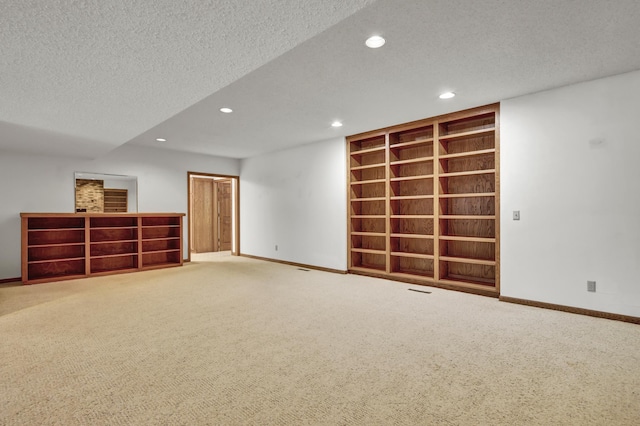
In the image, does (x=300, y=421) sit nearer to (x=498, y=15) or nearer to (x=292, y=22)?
(x=292, y=22)

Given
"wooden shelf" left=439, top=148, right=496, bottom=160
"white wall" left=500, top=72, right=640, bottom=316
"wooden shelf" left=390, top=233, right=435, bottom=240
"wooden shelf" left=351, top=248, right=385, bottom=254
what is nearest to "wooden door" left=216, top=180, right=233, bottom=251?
"wooden shelf" left=351, top=248, right=385, bottom=254

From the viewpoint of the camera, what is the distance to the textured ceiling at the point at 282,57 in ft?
5.55

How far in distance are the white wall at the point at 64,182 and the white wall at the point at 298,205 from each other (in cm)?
144

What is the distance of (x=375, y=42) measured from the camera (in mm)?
2611

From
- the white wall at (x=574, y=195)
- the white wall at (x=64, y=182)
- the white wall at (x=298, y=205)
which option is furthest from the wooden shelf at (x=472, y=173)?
the white wall at (x=64, y=182)

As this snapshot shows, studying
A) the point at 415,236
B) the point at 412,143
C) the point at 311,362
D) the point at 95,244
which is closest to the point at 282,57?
the point at 311,362

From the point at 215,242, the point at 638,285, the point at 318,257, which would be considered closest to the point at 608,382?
the point at 638,285

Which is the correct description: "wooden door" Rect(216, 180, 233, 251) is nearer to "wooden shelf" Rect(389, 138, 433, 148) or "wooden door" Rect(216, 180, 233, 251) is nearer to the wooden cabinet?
the wooden cabinet

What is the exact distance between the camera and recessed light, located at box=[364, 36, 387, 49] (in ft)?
8.38

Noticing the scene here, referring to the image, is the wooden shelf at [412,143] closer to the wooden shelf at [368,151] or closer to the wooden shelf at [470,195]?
the wooden shelf at [368,151]

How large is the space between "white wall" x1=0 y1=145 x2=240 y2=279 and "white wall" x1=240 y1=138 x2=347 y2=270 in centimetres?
144

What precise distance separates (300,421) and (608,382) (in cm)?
200

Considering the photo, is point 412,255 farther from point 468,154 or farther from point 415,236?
point 468,154

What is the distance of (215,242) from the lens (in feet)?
31.6
